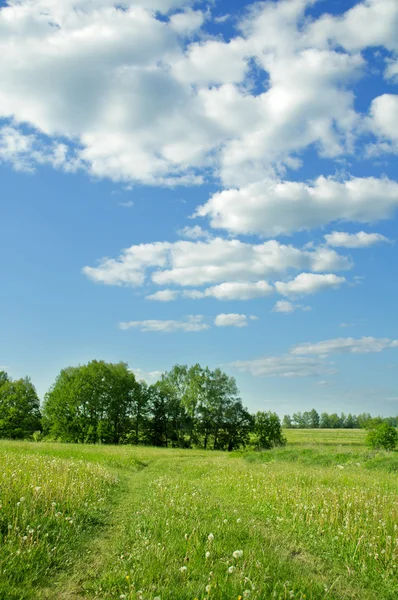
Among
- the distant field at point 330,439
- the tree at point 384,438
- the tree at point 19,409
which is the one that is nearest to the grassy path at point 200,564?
the tree at point 384,438

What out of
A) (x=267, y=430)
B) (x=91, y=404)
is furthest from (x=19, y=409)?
(x=267, y=430)

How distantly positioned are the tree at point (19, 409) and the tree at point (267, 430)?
42.2 metres

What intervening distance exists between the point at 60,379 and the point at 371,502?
76656mm

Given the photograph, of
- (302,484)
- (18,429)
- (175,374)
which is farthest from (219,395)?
(302,484)

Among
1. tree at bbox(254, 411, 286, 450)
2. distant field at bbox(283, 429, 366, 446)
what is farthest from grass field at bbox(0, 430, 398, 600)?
tree at bbox(254, 411, 286, 450)

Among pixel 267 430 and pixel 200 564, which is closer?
pixel 200 564

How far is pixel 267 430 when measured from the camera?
2859 inches

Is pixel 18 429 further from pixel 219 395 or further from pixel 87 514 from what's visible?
pixel 87 514

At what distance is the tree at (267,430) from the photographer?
236 ft

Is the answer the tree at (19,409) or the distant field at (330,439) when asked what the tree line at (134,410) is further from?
the distant field at (330,439)

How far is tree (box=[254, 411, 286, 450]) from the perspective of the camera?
236 ft

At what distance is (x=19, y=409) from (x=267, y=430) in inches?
1838

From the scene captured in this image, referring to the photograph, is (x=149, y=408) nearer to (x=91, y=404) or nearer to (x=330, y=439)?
(x=91, y=404)

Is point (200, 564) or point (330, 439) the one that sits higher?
point (200, 564)
